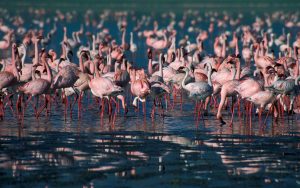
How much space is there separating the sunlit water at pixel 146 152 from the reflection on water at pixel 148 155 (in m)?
0.01

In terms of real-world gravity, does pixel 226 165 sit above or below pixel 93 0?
below

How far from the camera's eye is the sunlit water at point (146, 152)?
11188 mm

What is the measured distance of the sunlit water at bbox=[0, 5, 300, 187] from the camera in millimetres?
11188

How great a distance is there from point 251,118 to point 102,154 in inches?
213

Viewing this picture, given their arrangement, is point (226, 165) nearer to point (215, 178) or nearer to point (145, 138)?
point (215, 178)

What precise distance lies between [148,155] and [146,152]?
269 millimetres

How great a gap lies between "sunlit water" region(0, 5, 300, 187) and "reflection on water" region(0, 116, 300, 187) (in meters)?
0.01

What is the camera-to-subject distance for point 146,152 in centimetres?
1314

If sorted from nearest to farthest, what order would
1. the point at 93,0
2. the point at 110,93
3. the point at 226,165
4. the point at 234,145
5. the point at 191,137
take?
the point at 226,165
the point at 234,145
the point at 191,137
the point at 110,93
the point at 93,0

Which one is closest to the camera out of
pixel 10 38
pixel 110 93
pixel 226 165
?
pixel 226 165

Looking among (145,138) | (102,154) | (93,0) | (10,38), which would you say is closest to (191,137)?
(145,138)

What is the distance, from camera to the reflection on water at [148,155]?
11175 mm

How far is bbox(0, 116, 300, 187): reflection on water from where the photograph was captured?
11175 millimetres

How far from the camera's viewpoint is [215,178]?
1123 centimetres
